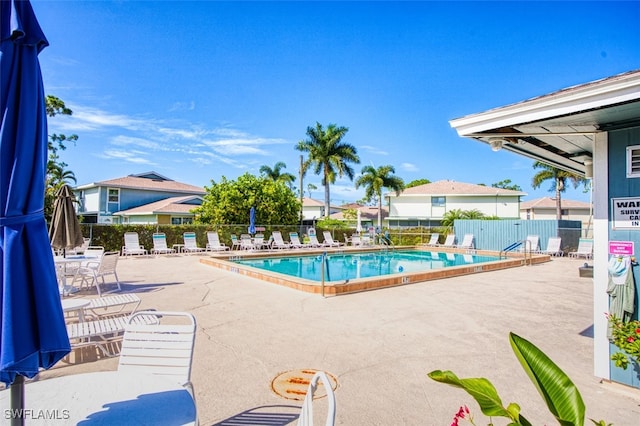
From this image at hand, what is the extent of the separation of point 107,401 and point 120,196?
3124 cm

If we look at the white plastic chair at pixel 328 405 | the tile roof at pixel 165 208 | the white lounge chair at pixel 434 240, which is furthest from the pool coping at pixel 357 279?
the tile roof at pixel 165 208

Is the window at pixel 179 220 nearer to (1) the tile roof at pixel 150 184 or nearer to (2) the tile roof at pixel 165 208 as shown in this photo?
(2) the tile roof at pixel 165 208

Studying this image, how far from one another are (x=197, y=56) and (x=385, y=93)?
45.6 ft

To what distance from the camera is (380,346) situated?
189 inches

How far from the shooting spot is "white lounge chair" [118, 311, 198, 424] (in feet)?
8.94

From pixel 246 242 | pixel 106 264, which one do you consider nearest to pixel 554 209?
pixel 246 242

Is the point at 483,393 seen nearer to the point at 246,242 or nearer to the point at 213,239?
the point at 213,239

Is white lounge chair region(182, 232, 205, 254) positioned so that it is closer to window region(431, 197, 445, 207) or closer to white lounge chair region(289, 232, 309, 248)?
white lounge chair region(289, 232, 309, 248)

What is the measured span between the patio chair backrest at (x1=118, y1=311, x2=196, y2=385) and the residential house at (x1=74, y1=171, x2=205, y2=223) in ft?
84.6

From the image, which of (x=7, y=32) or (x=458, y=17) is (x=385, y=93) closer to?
(x=458, y=17)

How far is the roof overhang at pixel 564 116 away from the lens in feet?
10.1

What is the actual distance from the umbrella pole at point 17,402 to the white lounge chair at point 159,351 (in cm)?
105

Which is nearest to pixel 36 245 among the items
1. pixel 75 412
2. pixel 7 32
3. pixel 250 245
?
Answer: pixel 75 412

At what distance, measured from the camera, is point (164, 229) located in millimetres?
18219
